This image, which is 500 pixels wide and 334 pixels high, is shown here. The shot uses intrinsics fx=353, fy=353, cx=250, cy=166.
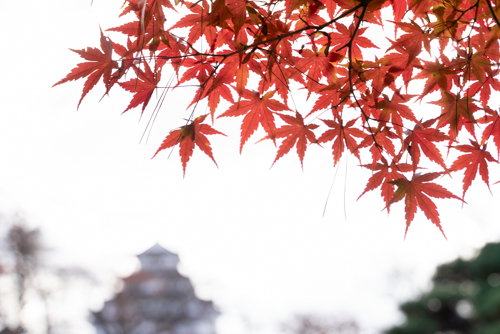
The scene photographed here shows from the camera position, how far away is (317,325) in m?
15.4

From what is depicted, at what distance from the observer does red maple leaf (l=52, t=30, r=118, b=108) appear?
691mm

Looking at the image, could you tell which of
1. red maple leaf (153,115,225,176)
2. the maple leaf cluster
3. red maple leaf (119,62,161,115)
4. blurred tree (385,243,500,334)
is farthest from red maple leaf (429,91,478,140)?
blurred tree (385,243,500,334)

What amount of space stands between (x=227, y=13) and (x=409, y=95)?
44 cm

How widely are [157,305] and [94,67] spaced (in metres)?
17.2

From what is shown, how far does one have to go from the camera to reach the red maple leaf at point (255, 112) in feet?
2.78

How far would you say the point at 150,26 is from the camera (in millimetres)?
740

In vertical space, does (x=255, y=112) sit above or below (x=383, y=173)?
above

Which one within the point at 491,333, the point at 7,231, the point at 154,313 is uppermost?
the point at 7,231

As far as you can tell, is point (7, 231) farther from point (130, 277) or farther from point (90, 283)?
point (130, 277)

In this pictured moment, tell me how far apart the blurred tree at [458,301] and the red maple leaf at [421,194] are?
925cm

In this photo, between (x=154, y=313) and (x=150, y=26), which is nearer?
(x=150, y=26)

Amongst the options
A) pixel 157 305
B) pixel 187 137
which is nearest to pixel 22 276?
pixel 157 305

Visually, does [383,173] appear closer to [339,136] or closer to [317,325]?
[339,136]

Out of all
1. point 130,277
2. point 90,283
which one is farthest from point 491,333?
point 130,277
